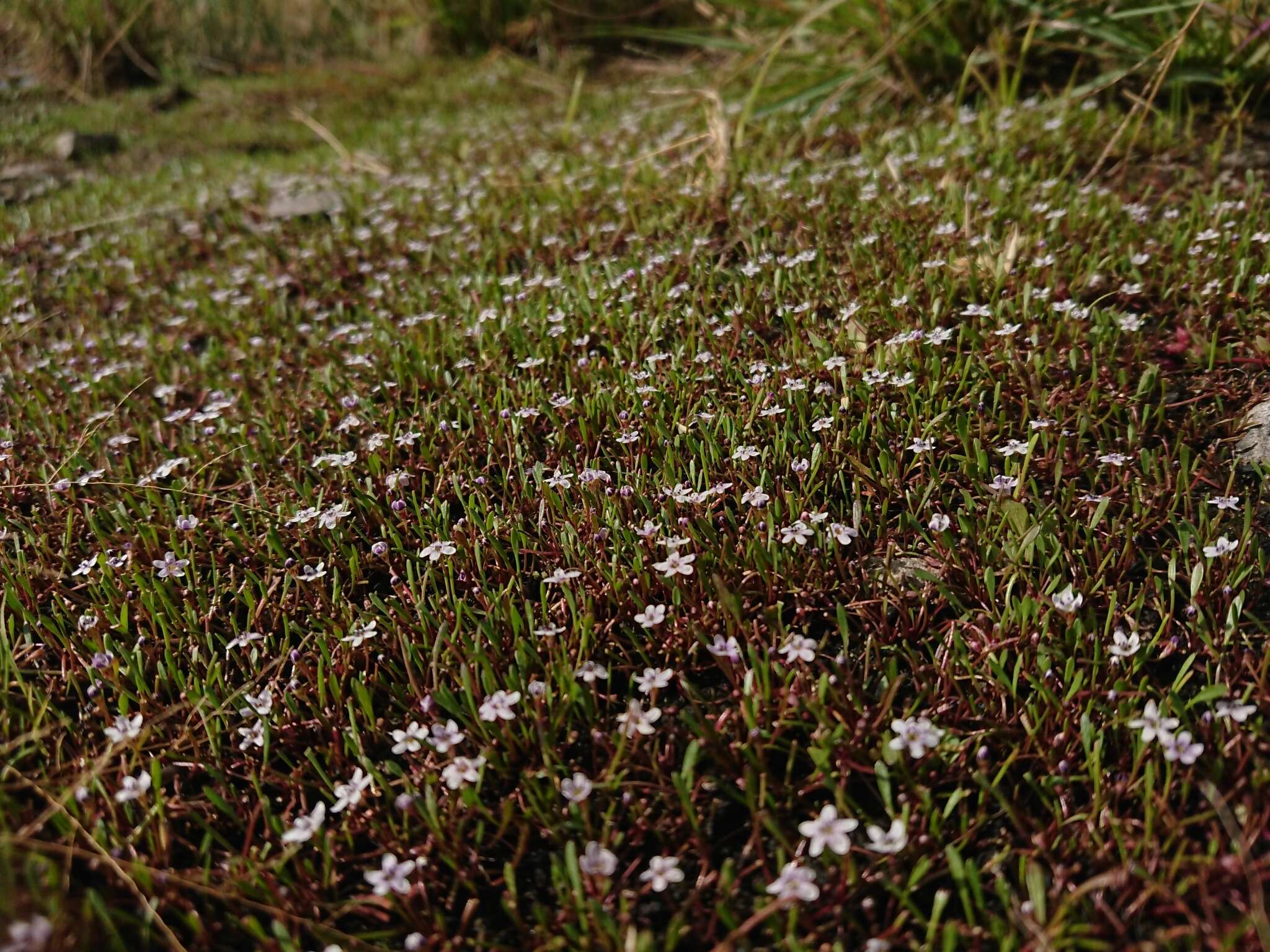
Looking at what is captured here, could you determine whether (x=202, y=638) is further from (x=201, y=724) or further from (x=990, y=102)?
(x=990, y=102)

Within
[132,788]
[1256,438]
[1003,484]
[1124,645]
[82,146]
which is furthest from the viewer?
[82,146]

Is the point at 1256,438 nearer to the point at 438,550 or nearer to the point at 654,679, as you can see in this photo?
the point at 654,679

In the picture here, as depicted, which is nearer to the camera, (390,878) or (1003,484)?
(390,878)

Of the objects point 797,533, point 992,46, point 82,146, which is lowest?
point 797,533

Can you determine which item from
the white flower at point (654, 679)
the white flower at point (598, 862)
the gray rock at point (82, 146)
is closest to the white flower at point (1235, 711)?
the white flower at point (654, 679)

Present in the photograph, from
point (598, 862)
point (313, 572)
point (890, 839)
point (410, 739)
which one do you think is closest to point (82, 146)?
point (313, 572)

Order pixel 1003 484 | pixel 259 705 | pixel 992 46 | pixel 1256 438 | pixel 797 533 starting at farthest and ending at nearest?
pixel 992 46 < pixel 1256 438 < pixel 1003 484 < pixel 797 533 < pixel 259 705

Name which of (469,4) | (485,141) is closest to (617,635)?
(485,141)
